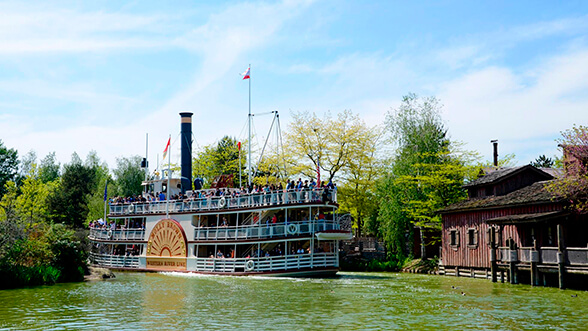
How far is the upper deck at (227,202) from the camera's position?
115 feet

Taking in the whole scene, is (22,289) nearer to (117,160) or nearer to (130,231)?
(130,231)

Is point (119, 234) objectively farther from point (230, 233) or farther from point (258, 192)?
point (258, 192)

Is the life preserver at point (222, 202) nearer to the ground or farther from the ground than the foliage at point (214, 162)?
nearer to the ground

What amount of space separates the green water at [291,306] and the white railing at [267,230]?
390 cm

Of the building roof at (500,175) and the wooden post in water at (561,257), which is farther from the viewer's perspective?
the building roof at (500,175)

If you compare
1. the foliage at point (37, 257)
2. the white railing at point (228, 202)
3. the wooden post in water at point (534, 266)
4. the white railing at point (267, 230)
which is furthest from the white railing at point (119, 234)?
the wooden post in water at point (534, 266)

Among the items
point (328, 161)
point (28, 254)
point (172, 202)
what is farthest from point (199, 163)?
point (28, 254)

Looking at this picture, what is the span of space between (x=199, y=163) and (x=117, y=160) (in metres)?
15.1

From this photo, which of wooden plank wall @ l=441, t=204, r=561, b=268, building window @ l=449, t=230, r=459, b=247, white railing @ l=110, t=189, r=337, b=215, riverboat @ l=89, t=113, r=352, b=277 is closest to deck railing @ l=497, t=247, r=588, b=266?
wooden plank wall @ l=441, t=204, r=561, b=268

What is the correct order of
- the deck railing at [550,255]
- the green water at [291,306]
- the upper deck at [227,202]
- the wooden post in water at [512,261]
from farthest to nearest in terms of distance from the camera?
the upper deck at [227,202], the wooden post in water at [512,261], the deck railing at [550,255], the green water at [291,306]

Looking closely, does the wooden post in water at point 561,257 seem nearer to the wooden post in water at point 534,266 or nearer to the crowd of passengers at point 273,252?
the wooden post in water at point 534,266

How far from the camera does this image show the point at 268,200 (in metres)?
36.4

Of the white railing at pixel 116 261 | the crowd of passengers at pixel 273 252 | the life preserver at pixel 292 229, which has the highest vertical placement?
the life preserver at pixel 292 229

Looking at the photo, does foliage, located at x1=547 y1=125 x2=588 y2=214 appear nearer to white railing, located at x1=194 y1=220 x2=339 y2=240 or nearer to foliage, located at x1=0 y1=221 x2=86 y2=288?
white railing, located at x1=194 y1=220 x2=339 y2=240
